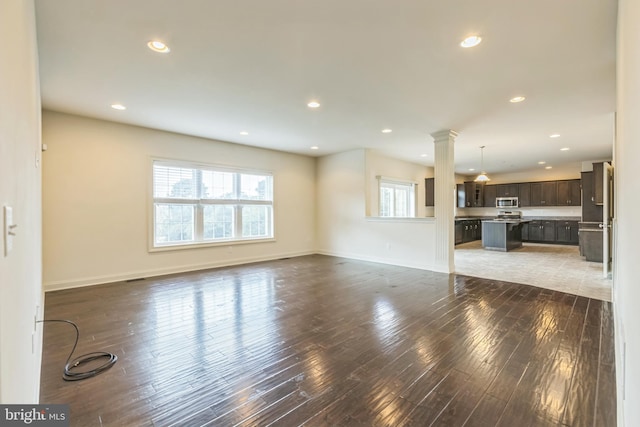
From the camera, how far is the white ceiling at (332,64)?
2.22 meters

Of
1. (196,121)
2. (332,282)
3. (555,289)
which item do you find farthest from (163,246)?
(555,289)

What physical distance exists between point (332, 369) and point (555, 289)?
4031 mm

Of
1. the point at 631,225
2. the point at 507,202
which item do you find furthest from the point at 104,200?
the point at 507,202

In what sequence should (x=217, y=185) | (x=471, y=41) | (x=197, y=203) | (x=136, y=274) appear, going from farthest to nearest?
(x=217, y=185), (x=197, y=203), (x=136, y=274), (x=471, y=41)

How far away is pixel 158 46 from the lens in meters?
2.66

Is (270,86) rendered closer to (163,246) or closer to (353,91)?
(353,91)

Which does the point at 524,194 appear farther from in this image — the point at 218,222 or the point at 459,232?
the point at 218,222

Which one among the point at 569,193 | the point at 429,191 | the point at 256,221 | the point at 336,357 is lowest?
the point at 336,357

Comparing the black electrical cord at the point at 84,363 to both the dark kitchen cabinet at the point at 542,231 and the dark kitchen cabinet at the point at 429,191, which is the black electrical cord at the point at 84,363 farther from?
the dark kitchen cabinet at the point at 542,231

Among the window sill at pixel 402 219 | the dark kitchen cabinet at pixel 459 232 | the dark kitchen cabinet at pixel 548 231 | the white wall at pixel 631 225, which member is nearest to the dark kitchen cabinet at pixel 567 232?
the dark kitchen cabinet at pixel 548 231

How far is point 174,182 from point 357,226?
4125mm

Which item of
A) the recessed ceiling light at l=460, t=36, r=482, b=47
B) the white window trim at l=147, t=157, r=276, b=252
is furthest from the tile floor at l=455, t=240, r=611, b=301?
the white window trim at l=147, t=157, r=276, b=252

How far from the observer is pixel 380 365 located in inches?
88.8

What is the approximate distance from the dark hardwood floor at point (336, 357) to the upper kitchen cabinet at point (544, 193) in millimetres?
7485
